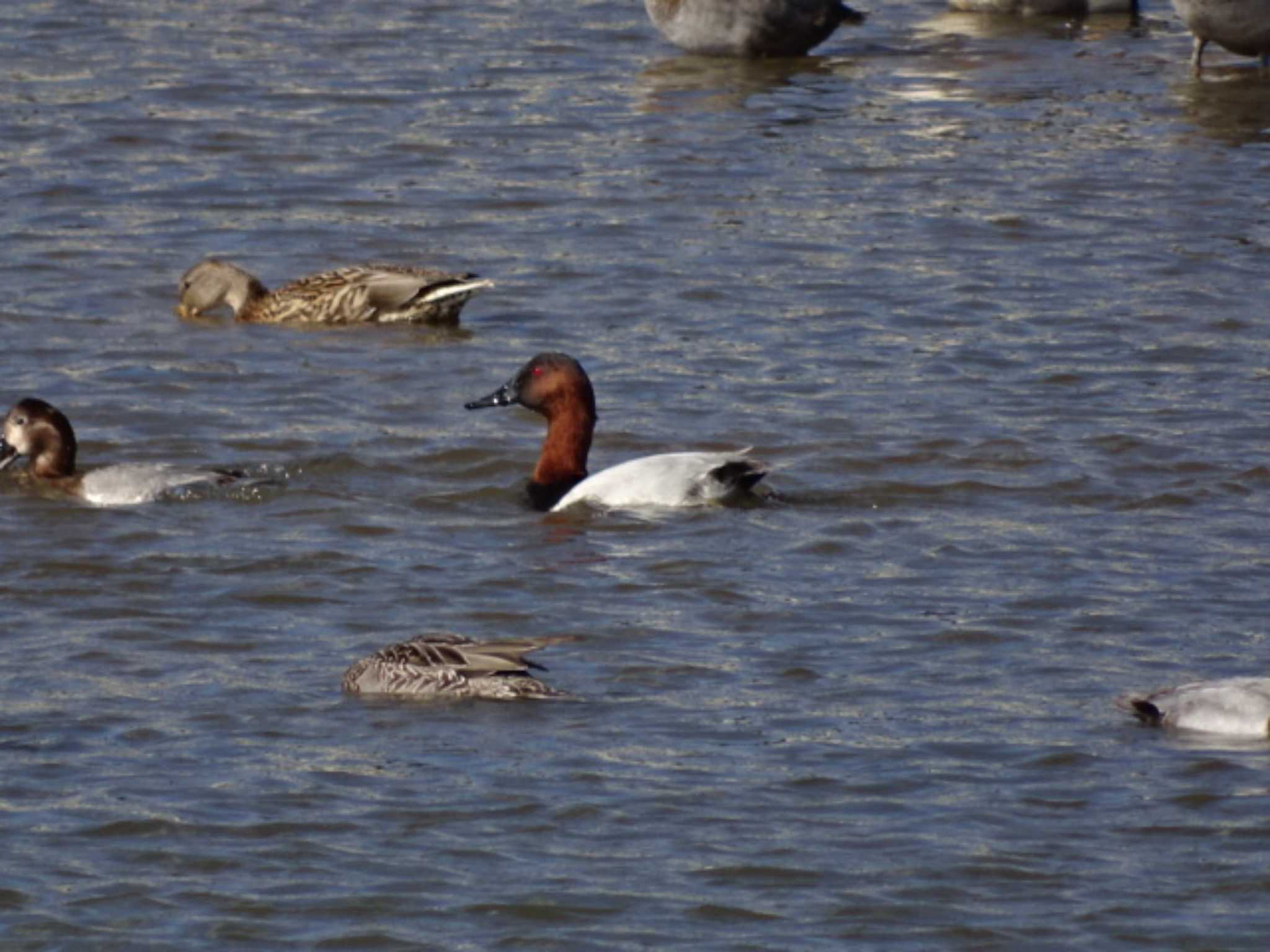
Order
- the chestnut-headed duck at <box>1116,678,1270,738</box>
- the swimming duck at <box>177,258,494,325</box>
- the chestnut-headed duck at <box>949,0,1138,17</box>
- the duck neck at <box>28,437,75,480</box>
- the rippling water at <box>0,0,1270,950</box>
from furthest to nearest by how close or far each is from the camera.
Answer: the chestnut-headed duck at <box>949,0,1138,17</box>
the swimming duck at <box>177,258,494,325</box>
the duck neck at <box>28,437,75,480</box>
the chestnut-headed duck at <box>1116,678,1270,738</box>
the rippling water at <box>0,0,1270,950</box>

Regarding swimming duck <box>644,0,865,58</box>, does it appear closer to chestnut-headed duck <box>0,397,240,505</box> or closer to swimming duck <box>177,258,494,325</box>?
swimming duck <box>177,258,494,325</box>

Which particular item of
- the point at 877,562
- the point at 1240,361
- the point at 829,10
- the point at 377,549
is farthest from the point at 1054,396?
the point at 829,10

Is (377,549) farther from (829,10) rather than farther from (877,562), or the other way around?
(829,10)

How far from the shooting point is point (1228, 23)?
19.2 m

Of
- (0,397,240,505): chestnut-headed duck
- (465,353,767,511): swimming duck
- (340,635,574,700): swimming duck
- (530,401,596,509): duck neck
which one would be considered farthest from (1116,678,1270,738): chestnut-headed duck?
(0,397,240,505): chestnut-headed duck

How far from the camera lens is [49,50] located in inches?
792

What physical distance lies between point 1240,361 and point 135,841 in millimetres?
7142

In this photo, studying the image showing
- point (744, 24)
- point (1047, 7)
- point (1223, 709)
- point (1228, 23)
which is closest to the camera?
point (1223, 709)

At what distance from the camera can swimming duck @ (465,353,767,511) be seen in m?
Answer: 10.9

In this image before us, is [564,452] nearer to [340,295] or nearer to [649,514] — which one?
[649,514]

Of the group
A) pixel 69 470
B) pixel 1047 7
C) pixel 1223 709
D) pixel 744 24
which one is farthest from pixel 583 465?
pixel 1047 7

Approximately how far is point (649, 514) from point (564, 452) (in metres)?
0.69

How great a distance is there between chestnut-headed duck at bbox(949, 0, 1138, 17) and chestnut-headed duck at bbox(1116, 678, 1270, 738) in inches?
555

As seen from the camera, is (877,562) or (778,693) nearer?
(778,693)
